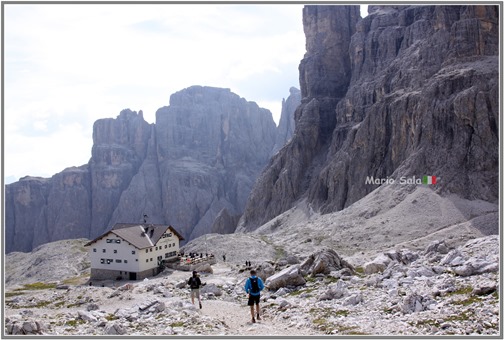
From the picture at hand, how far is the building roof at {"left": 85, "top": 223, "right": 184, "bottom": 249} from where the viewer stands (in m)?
69.5

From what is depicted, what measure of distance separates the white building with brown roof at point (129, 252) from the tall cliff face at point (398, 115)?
61.5 m

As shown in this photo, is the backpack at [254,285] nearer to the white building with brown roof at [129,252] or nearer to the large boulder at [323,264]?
the large boulder at [323,264]

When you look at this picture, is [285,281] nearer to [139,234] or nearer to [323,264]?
[323,264]

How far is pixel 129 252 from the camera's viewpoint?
68.5 m

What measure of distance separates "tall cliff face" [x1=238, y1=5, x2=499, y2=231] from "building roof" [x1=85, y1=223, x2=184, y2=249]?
60856 millimetres

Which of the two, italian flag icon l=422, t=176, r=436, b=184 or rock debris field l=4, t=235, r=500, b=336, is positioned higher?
italian flag icon l=422, t=176, r=436, b=184

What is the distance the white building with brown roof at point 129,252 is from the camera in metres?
68.1

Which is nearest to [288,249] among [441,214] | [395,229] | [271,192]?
[395,229]

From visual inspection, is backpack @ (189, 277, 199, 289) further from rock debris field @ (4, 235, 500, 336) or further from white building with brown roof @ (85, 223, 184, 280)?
white building with brown roof @ (85, 223, 184, 280)

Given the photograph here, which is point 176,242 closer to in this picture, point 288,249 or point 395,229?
point 288,249

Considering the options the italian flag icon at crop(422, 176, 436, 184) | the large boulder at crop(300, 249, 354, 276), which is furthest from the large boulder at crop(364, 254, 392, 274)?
the italian flag icon at crop(422, 176, 436, 184)

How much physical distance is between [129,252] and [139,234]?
4.82m

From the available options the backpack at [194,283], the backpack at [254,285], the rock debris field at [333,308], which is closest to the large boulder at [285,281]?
the rock debris field at [333,308]

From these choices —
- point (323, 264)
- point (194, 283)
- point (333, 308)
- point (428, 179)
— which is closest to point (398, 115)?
point (428, 179)
